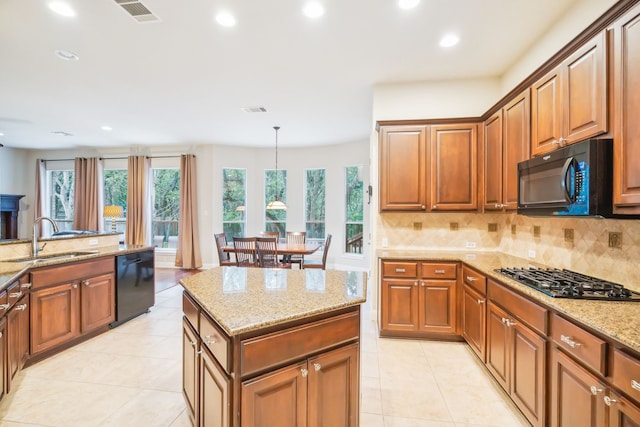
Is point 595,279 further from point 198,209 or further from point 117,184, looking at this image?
point 117,184

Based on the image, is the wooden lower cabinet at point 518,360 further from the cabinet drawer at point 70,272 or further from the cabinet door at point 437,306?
the cabinet drawer at point 70,272

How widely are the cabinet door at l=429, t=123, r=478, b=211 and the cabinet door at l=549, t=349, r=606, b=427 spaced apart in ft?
6.41

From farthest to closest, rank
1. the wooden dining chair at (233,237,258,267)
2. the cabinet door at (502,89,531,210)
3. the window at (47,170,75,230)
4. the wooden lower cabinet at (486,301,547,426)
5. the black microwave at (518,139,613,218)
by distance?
the window at (47,170,75,230) < the wooden dining chair at (233,237,258,267) < the cabinet door at (502,89,531,210) < the wooden lower cabinet at (486,301,547,426) < the black microwave at (518,139,613,218)

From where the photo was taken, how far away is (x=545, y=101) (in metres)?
2.24

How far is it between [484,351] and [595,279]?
1.00 m

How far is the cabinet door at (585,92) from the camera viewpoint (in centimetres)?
169

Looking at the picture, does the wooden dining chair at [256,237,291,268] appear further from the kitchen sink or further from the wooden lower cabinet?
the wooden lower cabinet

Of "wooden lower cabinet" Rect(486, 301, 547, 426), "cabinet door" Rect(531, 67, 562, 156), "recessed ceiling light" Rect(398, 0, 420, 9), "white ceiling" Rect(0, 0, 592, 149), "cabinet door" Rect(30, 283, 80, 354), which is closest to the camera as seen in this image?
"wooden lower cabinet" Rect(486, 301, 547, 426)

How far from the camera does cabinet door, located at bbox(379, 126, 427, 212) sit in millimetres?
3395

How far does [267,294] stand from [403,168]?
7.70ft

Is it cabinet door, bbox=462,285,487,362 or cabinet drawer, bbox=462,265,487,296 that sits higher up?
cabinet drawer, bbox=462,265,487,296

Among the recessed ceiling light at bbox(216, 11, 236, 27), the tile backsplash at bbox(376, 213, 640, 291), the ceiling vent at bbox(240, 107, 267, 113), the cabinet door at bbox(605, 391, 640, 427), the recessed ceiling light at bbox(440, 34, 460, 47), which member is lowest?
the cabinet door at bbox(605, 391, 640, 427)

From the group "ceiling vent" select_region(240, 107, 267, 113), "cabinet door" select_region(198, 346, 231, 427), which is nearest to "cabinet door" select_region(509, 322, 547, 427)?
"cabinet door" select_region(198, 346, 231, 427)

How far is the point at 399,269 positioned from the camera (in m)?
3.18
